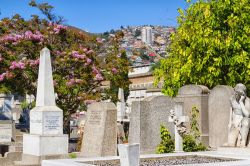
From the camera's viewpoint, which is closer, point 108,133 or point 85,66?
point 108,133

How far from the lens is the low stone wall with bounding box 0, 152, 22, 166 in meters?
16.6

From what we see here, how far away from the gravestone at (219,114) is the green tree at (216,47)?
6.68m

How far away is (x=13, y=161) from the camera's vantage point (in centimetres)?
1680

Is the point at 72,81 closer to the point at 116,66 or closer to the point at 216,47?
the point at 116,66

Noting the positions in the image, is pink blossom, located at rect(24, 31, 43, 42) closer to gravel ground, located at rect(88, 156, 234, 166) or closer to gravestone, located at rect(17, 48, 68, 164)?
gravestone, located at rect(17, 48, 68, 164)

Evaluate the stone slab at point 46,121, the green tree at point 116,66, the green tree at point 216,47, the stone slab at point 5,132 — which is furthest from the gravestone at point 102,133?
the green tree at point 216,47

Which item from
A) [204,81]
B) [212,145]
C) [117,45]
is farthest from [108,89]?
[212,145]

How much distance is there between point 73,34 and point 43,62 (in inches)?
283

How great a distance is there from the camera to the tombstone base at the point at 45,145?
Answer: 16.1m

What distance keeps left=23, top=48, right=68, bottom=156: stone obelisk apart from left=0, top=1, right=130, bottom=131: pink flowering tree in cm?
529

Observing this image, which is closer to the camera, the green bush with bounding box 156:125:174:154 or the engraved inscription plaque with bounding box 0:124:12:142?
the green bush with bounding box 156:125:174:154

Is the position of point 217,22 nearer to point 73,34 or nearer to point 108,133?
point 73,34

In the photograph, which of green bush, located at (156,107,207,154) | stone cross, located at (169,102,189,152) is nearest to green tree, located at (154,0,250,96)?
green bush, located at (156,107,207,154)

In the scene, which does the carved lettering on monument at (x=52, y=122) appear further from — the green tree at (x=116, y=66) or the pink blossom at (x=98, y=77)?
the green tree at (x=116, y=66)
